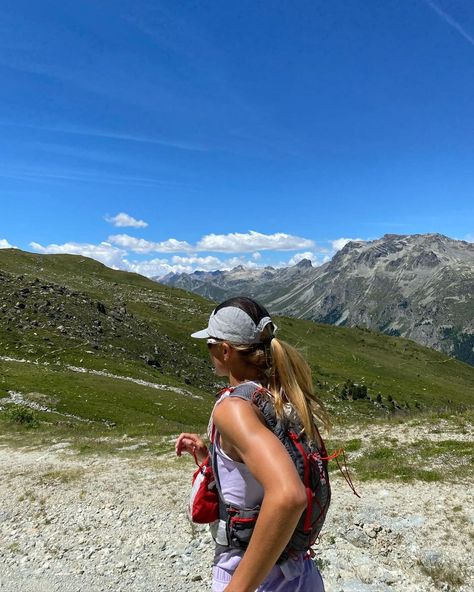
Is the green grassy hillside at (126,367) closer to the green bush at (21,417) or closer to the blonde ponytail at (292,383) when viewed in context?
the green bush at (21,417)

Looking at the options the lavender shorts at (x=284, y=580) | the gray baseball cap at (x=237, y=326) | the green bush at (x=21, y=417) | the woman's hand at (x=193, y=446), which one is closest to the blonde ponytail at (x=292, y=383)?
the gray baseball cap at (x=237, y=326)

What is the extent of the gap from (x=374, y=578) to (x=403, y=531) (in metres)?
2.37

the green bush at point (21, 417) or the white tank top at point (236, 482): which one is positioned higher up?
the white tank top at point (236, 482)

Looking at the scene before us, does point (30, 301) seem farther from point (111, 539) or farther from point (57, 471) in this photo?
point (111, 539)

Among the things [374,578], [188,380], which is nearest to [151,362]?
[188,380]

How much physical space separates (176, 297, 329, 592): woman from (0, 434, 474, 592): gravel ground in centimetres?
785

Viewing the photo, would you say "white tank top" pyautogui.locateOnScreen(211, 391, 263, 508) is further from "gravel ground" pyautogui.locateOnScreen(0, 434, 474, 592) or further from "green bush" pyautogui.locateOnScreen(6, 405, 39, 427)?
"green bush" pyautogui.locateOnScreen(6, 405, 39, 427)

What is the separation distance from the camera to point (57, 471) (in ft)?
69.2

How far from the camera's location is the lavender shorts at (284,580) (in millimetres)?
4914

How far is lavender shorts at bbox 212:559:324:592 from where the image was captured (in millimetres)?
4914

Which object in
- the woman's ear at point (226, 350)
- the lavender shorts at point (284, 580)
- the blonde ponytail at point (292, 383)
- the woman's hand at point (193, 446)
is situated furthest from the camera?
the woman's hand at point (193, 446)

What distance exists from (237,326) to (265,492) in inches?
68.5

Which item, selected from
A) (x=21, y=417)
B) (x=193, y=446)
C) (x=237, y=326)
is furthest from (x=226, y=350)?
(x=21, y=417)

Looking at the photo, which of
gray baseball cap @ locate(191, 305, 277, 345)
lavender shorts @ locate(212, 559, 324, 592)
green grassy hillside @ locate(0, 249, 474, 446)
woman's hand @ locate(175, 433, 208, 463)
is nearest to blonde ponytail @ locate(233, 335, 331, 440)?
gray baseball cap @ locate(191, 305, 277, 345)
